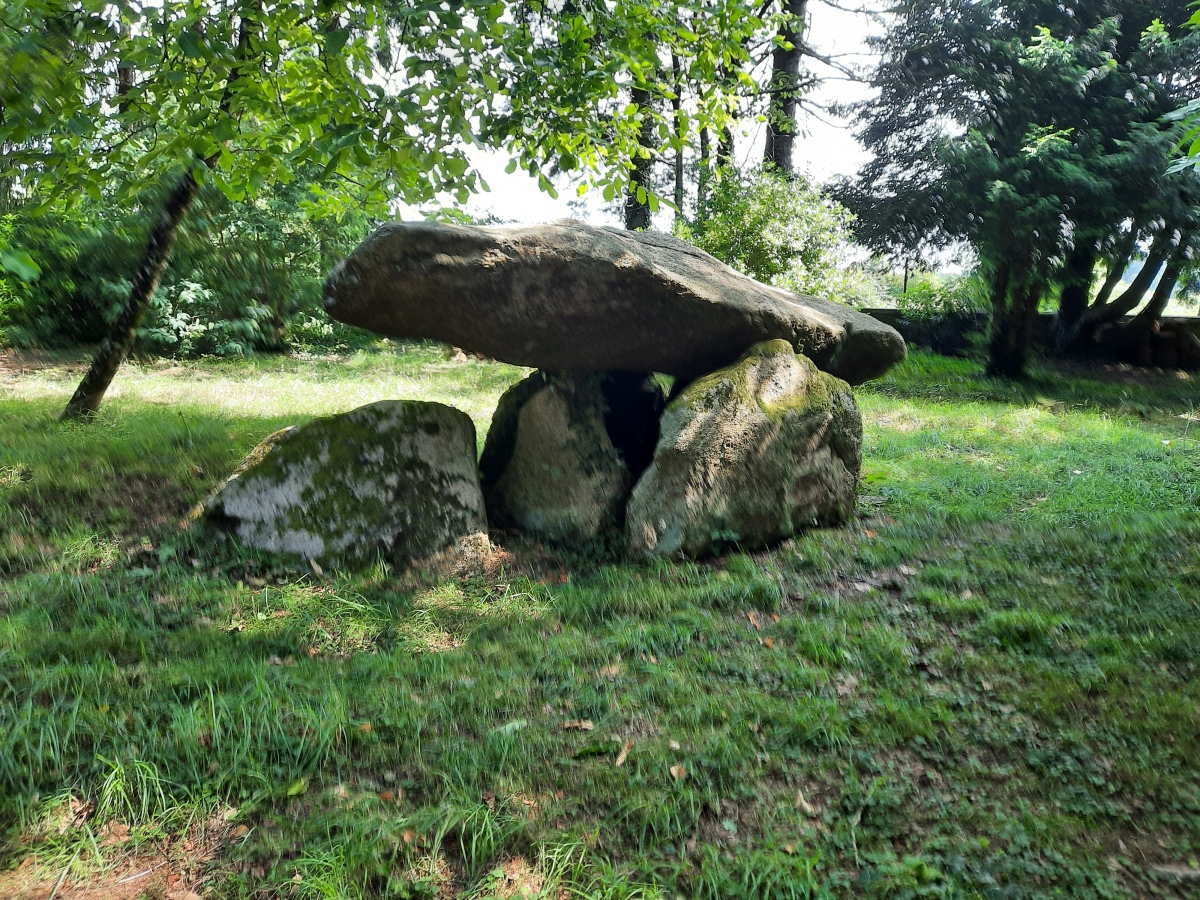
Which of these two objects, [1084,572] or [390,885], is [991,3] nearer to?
[1084,572]

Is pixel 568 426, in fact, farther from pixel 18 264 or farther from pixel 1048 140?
pixel 1048 140

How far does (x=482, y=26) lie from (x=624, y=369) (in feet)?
9.07

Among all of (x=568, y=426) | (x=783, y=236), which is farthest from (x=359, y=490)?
(x=783, y=236)

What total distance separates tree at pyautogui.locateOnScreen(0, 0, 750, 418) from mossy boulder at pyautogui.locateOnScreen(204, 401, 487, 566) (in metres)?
1.71

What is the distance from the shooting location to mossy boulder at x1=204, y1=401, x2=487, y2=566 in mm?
5031

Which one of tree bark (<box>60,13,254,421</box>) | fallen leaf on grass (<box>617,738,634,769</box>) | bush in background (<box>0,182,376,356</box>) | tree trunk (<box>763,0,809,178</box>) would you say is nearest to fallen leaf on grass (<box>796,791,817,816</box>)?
Result: fallen leaf on grass (<box>617,738,634,769</box>)

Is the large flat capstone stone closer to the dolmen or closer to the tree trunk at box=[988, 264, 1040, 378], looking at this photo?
the dolmen

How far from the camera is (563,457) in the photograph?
5.96 metres

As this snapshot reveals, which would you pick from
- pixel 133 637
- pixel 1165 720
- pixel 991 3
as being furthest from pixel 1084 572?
pixel 991 3

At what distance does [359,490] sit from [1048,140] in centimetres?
1265

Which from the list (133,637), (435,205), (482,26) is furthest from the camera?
(435,205)

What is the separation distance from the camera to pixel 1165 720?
335 centimetres

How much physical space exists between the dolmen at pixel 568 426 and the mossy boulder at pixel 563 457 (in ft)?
0.05

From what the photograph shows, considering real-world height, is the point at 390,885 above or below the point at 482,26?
below
